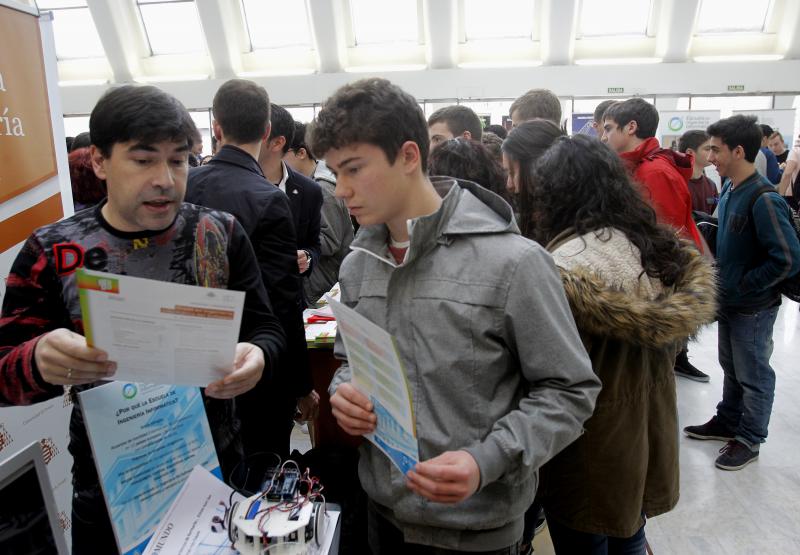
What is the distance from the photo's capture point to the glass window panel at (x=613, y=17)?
10.7 meters

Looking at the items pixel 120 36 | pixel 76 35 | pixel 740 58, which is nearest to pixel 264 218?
pixel 120 36

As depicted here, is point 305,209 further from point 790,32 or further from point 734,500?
point 790,32

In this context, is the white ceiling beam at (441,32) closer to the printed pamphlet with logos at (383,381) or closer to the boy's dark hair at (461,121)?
the boy's dark hair at (461,121)

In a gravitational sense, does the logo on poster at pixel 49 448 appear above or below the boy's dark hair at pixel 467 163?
below

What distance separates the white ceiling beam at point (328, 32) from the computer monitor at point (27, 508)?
10.9 m

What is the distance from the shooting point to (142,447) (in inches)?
43.1

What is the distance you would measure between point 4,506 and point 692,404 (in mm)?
4003

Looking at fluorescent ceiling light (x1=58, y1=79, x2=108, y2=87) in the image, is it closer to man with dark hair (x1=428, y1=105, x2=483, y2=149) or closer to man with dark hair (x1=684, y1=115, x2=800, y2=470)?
man with dark hair (x1=428, y1=105, x2=483, y2=149)

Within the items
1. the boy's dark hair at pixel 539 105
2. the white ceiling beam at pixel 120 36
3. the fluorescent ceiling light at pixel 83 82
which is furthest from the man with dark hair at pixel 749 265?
the fluorescent ceiling light at pixel 83 82

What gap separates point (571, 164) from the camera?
159cm

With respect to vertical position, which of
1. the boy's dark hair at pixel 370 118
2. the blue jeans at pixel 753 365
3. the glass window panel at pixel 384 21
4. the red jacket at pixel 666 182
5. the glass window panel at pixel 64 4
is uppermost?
the glass window panel at pixel 64 4

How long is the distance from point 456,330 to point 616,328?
0.53 meters

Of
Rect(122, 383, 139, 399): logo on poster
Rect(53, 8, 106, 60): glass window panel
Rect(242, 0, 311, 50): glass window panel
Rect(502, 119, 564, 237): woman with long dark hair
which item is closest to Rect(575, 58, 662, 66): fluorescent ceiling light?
Rect(242, 0, 311, 50): glass window panel

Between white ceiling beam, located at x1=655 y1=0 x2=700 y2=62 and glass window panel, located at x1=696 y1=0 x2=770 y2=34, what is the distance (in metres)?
0.57
